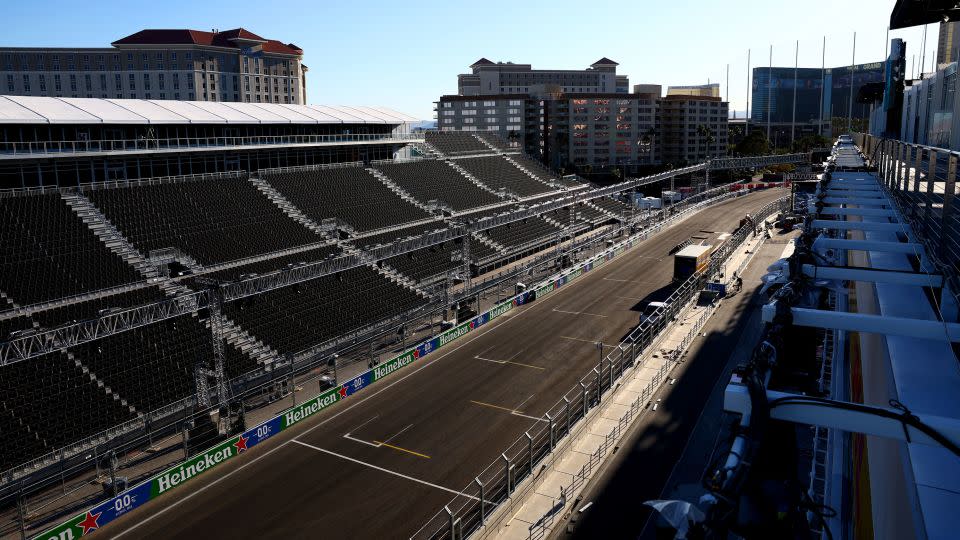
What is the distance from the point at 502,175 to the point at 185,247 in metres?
50.4

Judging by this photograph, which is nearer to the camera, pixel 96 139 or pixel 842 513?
pixel 842 513

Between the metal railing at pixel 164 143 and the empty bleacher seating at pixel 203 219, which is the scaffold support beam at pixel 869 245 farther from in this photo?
the metal railing at pixel 164 143

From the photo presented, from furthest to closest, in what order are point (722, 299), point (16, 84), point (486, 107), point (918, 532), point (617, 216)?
point (486, 107)
point (16, 84)
point (617, 216)
point (722, 299)
point (918, 532)

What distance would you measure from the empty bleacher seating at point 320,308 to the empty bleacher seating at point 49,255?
7.64 m

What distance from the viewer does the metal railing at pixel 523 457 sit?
23.1 m

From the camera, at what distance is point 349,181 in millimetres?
65750

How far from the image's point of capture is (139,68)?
5369 inches

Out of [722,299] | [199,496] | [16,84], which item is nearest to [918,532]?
[199,496]

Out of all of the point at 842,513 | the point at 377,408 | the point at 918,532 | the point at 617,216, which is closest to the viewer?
the point at 918,532

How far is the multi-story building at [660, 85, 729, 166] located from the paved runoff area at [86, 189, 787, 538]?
11021 centimetres

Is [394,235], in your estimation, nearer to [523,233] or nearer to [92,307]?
[523,233]

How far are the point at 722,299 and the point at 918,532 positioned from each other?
5141cm

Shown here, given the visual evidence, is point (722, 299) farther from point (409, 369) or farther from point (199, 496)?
point (199, 496)

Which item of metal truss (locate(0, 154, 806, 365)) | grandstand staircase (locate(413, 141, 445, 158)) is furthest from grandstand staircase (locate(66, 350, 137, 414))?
grandstand staircase (locate(413, 141, 445, 158))
